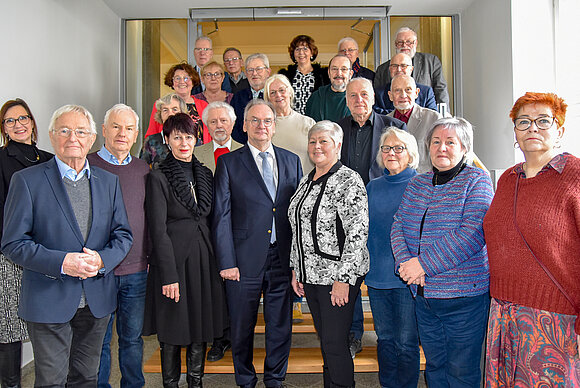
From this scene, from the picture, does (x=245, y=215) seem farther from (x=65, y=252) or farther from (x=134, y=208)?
(x=65, y=252)

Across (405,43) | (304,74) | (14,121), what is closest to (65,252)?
(14,121)

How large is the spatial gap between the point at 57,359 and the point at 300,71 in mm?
3264

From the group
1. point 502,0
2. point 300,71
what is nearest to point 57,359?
point 300,71

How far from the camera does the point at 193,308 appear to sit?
8.30 feet

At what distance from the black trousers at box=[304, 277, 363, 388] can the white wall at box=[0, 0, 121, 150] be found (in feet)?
10.4

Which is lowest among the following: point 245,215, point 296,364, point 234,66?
point 296,364

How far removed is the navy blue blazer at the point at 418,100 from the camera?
4016 mm

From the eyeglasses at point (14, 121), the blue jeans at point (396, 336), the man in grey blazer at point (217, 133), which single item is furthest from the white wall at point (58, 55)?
the blue jeans at point (396, 336)

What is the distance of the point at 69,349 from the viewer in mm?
2053

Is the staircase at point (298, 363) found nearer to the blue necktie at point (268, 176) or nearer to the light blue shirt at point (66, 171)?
the blue necktie at point (268, 176)

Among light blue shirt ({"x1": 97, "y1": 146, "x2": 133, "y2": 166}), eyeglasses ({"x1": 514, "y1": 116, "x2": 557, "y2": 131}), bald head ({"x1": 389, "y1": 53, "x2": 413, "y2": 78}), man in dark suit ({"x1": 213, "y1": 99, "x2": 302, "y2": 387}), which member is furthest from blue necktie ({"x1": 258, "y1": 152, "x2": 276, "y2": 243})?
bald head ({"x1": 389, "y1": 53, "x2": 413, "y2": 78})

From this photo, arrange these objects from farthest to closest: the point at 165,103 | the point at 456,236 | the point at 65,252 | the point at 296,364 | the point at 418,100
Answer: the point at 418,100
the point at 165,103
the point at 296,364
the point at 456,236
the point at 65,252

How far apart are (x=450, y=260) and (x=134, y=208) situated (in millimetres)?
1737

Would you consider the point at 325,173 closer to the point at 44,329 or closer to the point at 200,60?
the point at 44,329
